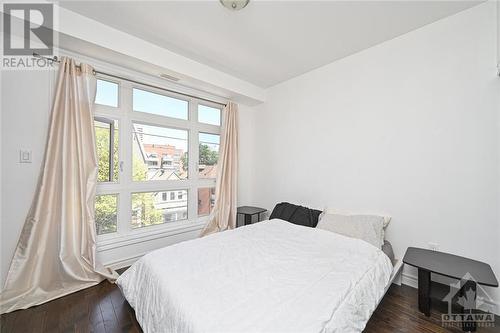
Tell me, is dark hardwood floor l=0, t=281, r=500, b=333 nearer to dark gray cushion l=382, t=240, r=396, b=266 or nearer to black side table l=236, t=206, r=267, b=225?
dark gray cushion l=382, t=240, r=396, b=266

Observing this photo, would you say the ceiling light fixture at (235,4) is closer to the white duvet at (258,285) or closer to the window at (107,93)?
the window at (107,93)

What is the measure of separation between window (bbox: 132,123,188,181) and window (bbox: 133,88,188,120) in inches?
8.7

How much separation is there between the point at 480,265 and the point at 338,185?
1403 mm

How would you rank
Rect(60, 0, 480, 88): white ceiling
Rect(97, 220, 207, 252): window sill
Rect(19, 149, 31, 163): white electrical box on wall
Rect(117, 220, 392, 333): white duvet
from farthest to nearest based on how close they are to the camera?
Rect(97, 220, 207, 252): window sill
Rect(19, 149, 31, 163): white electrical box on wall
Rect(60, 0, 480, 88): white ceiling
Rect(117, 220, 392, 333): white duvet

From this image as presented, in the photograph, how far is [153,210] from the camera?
3.00 m

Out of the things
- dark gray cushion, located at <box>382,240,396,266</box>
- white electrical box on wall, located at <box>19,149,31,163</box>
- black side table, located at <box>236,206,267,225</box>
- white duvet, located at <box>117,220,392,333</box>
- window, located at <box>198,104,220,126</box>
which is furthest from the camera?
window, located at <box>198,104,220,126</box>

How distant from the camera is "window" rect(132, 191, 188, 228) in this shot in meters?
2.84

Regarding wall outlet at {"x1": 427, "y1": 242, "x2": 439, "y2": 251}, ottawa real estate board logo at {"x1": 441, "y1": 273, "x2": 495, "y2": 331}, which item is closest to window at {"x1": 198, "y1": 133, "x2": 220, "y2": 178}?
wall outlet at {"x1": 427, "y1": 242, "x2": 439, "y2": 251}

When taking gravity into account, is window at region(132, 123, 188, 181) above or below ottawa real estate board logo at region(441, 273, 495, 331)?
above

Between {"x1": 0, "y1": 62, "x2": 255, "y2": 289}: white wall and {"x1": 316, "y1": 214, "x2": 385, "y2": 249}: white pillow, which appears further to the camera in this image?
{"x1": 316, "y1": 214, "x2": 385, "y2": 249}: white pillow


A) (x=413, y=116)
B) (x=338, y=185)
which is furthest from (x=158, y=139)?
(x=413, y=116)

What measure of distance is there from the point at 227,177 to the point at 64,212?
208 centimetres

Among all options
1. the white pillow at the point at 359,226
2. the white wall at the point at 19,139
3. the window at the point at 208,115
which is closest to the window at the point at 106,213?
the white wall at the point at 19,139

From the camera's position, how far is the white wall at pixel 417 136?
6.05ft
